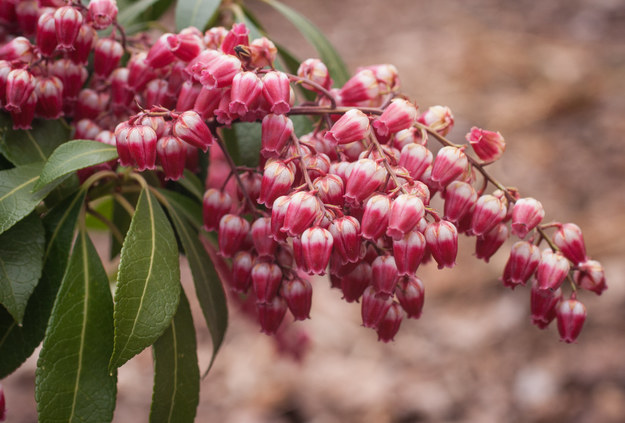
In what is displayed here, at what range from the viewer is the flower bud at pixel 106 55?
A: 950mm

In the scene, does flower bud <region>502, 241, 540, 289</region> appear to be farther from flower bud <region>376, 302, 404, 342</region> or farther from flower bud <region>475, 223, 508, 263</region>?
flower bud <region>376, 302, 404, 342</region>

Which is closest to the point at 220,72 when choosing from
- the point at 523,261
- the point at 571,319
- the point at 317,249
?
the point at 317,249

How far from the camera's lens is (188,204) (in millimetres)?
1085

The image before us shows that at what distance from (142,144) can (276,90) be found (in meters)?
0.18

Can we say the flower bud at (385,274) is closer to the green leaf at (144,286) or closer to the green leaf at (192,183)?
the green leaf at (144,286)

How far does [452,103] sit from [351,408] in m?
2.21

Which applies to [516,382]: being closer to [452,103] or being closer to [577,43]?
[452,103]

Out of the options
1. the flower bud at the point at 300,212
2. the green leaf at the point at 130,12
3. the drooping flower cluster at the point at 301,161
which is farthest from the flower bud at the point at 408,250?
the green leaf at the point at 130,12

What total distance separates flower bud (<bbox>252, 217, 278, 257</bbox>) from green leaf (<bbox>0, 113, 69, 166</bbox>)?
336mm

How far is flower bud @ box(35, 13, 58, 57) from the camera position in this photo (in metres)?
0.88

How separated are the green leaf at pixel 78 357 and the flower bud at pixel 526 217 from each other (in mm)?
568

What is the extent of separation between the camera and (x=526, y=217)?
0.82 m

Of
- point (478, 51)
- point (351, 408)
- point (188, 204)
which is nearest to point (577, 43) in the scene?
point (478, 51)

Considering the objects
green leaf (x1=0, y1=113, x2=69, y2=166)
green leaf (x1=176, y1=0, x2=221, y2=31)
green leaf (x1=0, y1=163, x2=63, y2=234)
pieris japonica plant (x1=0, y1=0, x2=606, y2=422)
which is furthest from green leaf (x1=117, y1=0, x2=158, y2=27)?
green leaf (x1=0, y1=163, x2=63, y2=234)
